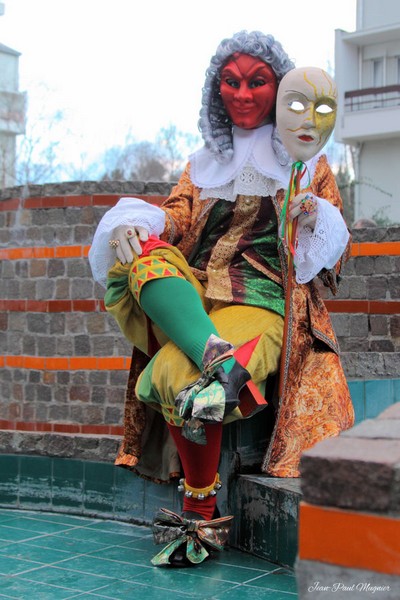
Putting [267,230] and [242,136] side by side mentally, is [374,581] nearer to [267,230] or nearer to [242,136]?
[267,230]

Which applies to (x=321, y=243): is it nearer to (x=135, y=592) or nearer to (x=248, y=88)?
(x=248, y=88)

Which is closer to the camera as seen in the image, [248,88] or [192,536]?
[192,536]

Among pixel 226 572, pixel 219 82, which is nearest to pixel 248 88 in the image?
pixel 219 82

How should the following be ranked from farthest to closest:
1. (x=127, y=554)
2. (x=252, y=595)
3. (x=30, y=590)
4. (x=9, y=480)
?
(x=9, y=480) < (x=127, y=554) < (x=30, y=590) < (x=252, y=595)

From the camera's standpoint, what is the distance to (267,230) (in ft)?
13.6

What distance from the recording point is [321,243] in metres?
3.85

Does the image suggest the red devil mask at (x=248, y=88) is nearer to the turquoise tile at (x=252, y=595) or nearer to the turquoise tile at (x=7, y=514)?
the turquoise tile at (x=252, y=595)

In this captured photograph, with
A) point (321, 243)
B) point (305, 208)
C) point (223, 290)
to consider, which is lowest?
point (223, 290)

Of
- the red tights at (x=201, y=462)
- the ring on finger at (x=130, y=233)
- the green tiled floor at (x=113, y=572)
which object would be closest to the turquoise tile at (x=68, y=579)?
the green tiled floor at (x=113, y=572)

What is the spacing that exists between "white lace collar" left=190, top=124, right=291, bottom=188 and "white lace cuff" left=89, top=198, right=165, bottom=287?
0.30 meters

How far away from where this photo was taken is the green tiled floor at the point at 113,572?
136 inches

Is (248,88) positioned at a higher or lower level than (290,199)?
higher

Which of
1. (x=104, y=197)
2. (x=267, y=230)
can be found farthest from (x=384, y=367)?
(x=267, y=230)

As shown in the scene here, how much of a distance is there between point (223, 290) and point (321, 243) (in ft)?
1.58
